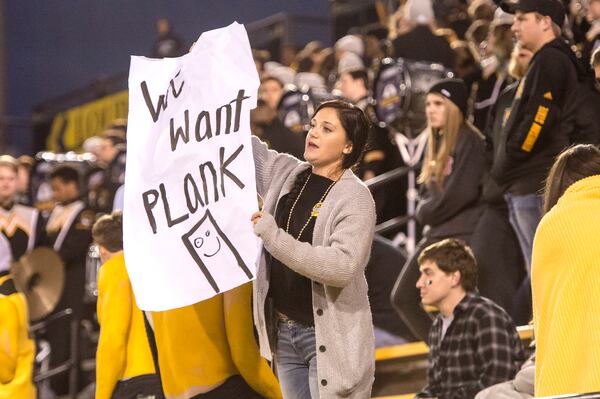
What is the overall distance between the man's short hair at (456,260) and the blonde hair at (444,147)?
793 mm

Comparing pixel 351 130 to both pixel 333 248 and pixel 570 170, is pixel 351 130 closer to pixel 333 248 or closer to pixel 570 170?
pixel 333 248

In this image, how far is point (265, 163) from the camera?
178 inches

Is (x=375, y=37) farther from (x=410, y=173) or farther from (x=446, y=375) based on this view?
(x=446, y=375)

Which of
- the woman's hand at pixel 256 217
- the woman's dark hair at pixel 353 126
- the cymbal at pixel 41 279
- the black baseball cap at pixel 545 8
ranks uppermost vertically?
the black baseball cap at pixel 545 8

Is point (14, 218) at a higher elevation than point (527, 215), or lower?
lower

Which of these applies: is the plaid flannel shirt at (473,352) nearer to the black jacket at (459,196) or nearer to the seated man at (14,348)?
the black jacket at (459,196)

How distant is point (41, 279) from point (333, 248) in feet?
16.1

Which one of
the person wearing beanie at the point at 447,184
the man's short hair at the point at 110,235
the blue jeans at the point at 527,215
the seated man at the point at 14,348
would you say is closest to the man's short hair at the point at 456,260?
the blue jeans at the point at 527,215

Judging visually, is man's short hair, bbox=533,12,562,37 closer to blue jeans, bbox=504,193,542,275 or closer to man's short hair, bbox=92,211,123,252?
blue jeans, bbox=504,193,542,275

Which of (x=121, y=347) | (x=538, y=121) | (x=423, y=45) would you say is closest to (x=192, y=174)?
(x=121, y=347)

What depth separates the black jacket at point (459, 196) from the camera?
21.9 feet

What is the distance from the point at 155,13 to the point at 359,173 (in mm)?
11659

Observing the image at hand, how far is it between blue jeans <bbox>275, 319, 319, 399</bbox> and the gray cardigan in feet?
0.20

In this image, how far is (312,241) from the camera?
418cm
